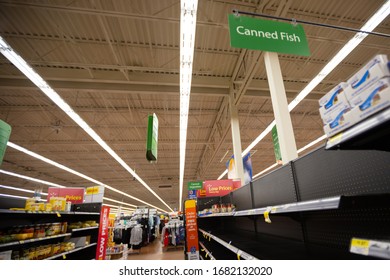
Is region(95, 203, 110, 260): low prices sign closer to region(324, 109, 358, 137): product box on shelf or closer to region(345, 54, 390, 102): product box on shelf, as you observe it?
region(324, 109, 358, 137): product box on shelf

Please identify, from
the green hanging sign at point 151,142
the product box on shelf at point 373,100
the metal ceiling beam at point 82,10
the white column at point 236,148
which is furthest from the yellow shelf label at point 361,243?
the white column at point 236,148

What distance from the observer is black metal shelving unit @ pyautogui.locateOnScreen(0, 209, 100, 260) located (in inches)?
149

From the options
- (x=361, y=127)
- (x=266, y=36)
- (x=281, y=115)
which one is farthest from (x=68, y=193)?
(x=361, y=127)

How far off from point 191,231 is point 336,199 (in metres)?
4.96

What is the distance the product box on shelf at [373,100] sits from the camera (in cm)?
83

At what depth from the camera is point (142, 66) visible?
6324 millimetres

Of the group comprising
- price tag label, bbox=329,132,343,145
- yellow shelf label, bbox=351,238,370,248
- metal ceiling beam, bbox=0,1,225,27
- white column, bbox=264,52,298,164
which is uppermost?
metal ceiling beam, bbox=0,1,225,27

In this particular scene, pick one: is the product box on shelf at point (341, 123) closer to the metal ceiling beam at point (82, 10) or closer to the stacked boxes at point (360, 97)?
the stacked boxes at point (360, 97)

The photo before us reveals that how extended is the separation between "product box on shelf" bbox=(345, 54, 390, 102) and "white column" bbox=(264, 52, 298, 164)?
9.32ft

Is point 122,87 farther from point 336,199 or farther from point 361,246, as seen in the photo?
point 361,246

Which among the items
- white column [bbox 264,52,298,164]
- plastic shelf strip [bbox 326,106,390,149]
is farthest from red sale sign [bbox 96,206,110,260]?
plastic shelf strip [bbox 326,106,390,149]

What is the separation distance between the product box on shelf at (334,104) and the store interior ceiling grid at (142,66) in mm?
4048

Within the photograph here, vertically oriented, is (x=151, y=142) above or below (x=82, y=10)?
below
